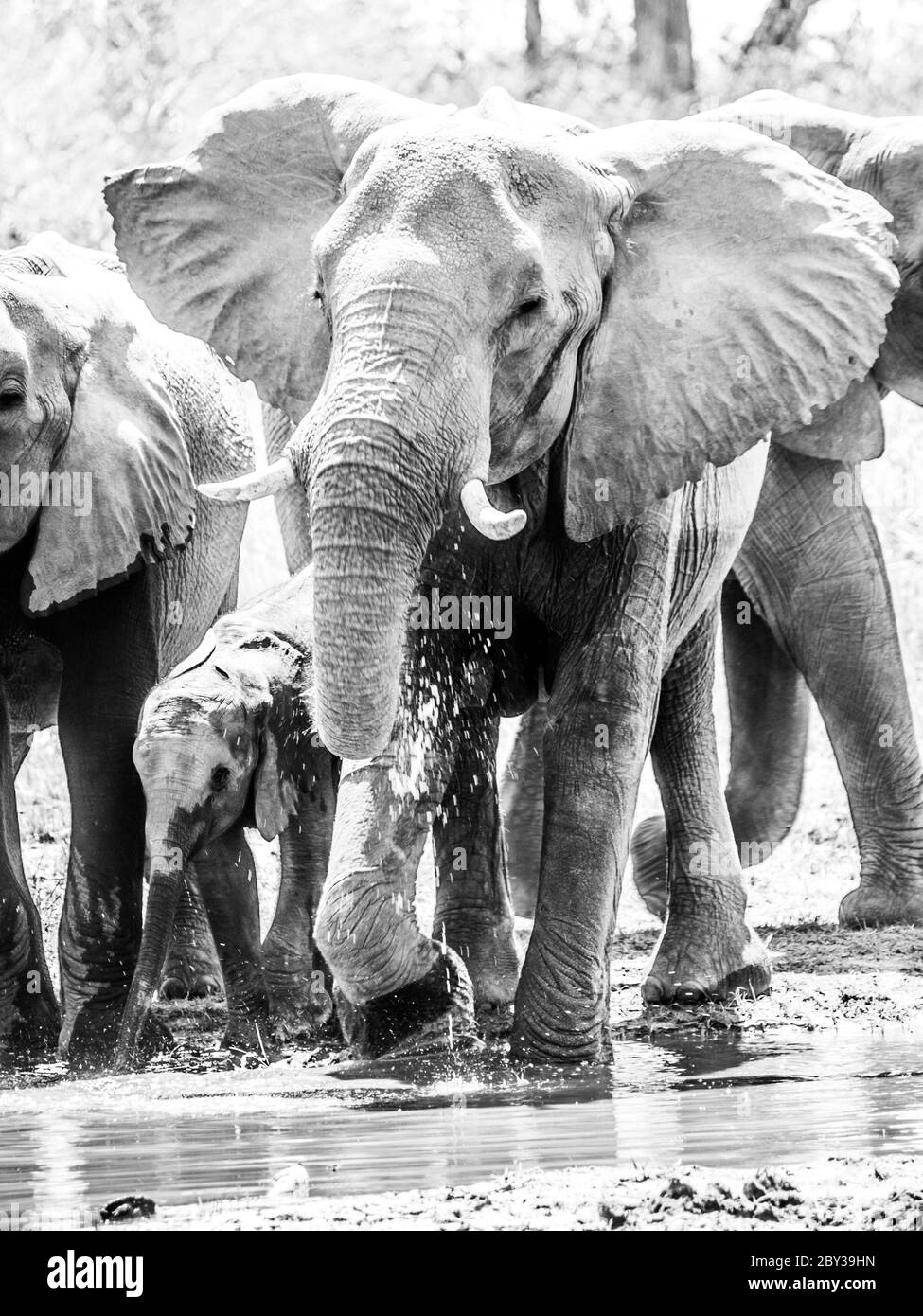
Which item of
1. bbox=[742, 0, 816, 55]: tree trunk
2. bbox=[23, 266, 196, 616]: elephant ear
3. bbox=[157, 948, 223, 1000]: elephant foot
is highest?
bbox=[742, 0, 816, 55]: tree trunk

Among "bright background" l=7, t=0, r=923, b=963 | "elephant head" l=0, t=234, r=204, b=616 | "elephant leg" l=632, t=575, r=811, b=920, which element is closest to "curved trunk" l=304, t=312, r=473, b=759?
"elephant head" l=0, t=234, r=204, b=616

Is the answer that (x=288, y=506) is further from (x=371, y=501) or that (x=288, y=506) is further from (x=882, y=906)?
(x=371, y=501)

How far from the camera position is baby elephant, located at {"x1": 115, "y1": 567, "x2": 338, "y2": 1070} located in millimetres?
6652

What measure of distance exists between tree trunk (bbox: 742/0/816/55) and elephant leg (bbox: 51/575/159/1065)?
14944 millimetres

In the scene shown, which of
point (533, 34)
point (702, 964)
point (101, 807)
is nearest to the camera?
point (101, 807)

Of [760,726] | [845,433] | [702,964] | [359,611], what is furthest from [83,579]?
[760,726]

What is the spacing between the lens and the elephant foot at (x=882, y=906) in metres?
8.92

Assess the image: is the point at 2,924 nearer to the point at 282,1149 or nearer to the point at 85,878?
the point at 85,878

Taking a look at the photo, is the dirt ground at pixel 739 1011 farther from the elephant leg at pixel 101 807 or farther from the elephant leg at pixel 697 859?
the elephant leg at pixel 101 807

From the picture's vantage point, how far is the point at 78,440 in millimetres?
7027

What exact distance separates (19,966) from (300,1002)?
2.55 feet

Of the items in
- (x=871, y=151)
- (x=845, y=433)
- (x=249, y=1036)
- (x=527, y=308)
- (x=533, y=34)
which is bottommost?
(x=249, y=1036)

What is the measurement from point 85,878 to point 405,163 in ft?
7.42

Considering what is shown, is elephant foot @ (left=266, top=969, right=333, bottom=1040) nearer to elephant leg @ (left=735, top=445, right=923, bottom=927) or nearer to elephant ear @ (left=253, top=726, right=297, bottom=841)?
elephant ear @ (left=253, top=726, right=297, bottom=841)
